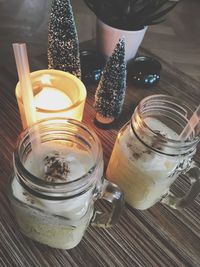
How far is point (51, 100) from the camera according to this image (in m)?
0.51

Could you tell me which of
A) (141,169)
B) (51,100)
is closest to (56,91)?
(51,100)

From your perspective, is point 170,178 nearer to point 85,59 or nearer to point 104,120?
point 104,120

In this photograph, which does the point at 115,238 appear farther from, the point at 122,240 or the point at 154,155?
the point at 154,155

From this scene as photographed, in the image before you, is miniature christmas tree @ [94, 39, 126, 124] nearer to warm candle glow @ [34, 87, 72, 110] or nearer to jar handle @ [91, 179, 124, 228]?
warm candle glow @ [34, 87, 72, 110]

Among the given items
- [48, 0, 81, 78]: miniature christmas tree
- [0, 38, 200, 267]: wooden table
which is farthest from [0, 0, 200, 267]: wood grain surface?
[48, 0, 81, 78]: miniature christmas tree

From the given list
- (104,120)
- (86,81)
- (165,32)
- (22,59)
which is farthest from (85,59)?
(165,32)

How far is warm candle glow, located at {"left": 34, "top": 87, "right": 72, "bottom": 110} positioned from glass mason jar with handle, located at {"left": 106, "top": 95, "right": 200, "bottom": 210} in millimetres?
112

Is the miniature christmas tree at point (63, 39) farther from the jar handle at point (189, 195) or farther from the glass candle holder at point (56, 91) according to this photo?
the jar handle at point (189, 195)

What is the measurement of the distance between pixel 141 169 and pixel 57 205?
12 centimetres

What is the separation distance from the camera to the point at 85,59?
0.67m

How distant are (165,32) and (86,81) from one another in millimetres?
806

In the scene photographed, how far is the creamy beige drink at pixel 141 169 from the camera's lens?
0.42 m

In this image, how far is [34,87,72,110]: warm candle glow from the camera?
0.50 meters

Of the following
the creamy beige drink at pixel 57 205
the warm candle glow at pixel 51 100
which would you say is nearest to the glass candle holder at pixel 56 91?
the warm candle glow at pixel 51 100
